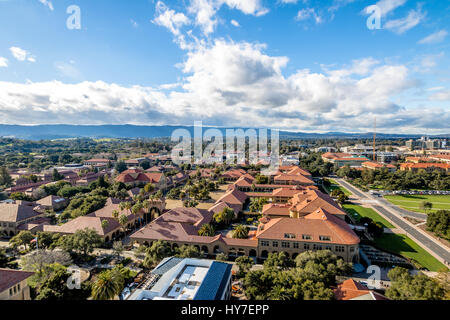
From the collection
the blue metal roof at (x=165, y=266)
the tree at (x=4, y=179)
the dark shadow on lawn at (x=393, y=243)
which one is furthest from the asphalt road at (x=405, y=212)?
the tree at (x=4, y=179)

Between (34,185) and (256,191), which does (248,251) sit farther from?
(34,185)

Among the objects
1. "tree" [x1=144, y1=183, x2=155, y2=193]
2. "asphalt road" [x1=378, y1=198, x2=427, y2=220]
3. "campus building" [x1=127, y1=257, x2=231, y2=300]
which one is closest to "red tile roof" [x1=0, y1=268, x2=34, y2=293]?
"campus building" [x1=127, y1=257, x2=231, y2=300]

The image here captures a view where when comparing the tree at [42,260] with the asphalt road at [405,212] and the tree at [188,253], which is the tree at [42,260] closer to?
the tree at [188,253]

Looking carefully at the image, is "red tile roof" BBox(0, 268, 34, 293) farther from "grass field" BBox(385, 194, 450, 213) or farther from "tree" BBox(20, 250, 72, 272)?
"grass field" BBox(385, 194, 450, 213)

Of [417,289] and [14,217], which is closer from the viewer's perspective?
[417,289]

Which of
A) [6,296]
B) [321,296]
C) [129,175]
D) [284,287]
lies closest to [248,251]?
[284,287]

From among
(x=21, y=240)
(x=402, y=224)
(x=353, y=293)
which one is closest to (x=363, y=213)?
(x=402, y=224)

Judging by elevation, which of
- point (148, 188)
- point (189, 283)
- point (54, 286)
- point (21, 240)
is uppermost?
point (148, 188)

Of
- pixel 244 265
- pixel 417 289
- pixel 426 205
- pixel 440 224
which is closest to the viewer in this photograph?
pixel 417 289

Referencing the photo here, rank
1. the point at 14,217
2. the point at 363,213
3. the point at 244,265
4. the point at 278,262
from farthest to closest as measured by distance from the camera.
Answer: the point at 363,213 < the point at 14,217 < the point at 278,262 < the point at 244,265

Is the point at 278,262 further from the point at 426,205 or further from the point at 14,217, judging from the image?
the point at 14,217
